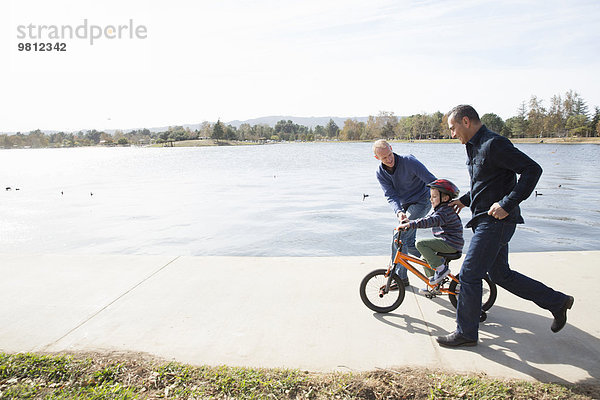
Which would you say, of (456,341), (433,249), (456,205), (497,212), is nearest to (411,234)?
(433,249)

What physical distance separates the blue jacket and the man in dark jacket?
129cm

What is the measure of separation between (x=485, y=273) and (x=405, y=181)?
1.87 meters

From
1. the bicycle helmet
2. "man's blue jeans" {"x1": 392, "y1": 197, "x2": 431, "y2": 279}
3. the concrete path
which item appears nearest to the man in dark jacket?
the concrete path

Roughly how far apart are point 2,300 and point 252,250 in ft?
17.7

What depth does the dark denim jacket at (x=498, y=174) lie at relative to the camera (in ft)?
11.1

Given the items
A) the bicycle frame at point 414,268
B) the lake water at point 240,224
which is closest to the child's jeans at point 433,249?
the bicycle frame at point 414,268

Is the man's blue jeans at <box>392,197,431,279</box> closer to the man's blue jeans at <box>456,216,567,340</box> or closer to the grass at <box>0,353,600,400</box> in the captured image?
the man's blue jeans at <box>456,216,567,340</box>

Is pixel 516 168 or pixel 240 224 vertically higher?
pixel 516 168

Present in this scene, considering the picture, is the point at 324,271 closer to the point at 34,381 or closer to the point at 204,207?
the point at 34,381

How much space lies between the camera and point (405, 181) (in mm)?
5309

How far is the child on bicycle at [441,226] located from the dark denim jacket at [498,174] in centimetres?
50

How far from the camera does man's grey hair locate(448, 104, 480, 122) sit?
12.3 feet

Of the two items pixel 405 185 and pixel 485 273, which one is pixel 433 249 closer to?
pixel 485 273

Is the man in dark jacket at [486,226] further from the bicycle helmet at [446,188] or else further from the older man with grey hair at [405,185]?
Result: the older man with grey hair at [405,185]
